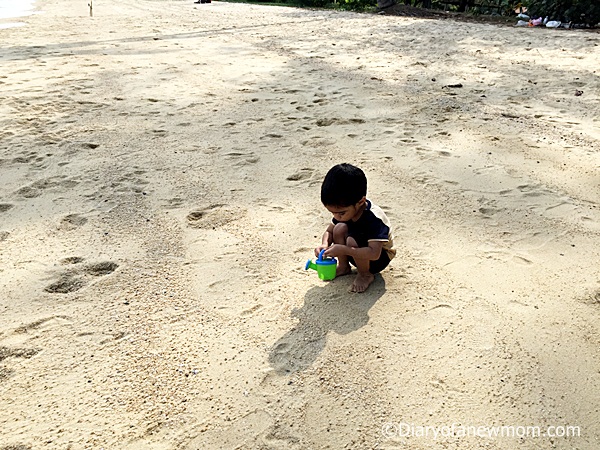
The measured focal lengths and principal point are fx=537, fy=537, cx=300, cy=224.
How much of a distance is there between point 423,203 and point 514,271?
2.89 ft

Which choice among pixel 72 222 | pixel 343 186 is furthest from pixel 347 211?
pixel 72 222

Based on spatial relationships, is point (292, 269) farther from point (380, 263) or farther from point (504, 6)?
point (504, 6)

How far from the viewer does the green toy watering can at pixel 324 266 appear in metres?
2.62

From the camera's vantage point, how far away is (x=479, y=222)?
10.6 ft

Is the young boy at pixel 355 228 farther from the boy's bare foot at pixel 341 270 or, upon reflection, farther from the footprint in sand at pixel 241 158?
the footprint in sand at pixel 241 158

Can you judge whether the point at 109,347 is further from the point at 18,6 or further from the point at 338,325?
the point at 18,6

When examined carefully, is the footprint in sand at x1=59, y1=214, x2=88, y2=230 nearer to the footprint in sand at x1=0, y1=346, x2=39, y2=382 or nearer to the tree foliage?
the footprint in sand at x1=0, y1=346, x2=39, y2=382

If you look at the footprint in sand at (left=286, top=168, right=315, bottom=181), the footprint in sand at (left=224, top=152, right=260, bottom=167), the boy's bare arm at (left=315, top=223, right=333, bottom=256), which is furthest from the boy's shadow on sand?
the footprint in sand at (left=224, top=152, right=260, bottom=167)

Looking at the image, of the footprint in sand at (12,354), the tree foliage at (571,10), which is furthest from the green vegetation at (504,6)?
the footprint in sand at (12,354)

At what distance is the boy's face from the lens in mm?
2445

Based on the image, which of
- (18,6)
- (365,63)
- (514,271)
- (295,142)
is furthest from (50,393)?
(18,6)

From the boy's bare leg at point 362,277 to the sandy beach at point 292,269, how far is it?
0.04 m

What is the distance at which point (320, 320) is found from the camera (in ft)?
8.03

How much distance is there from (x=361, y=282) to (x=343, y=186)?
535mm
